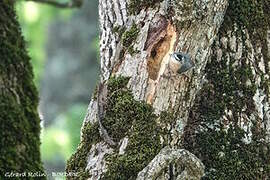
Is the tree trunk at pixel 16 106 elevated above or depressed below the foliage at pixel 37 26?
below

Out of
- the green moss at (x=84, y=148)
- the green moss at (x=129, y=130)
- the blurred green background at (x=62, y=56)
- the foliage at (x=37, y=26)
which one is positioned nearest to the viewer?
the green moss at (x=129, y=130)

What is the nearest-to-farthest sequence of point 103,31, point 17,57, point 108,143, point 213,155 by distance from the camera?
point 17,57
point 108,143
point 213,155
point 103,31

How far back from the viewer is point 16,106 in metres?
2.55

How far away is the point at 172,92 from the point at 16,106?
0.60 meters

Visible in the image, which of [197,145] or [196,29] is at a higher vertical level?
[196,29]

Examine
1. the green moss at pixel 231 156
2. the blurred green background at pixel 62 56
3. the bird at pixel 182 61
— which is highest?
the blurred green background at pixel 62 56

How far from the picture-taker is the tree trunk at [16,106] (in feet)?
8.23

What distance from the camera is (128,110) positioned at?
2.86 meters

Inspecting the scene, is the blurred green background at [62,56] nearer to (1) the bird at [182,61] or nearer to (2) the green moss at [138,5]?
(2) the green moss at [138,5]

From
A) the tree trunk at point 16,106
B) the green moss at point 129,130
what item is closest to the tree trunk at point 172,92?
the green moss at point 129,130

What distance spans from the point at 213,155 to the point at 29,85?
805 millimetres

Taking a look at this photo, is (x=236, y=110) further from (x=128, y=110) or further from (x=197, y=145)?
(x=128, y=110)

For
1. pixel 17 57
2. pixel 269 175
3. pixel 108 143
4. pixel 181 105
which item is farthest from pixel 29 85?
pixel 269 175

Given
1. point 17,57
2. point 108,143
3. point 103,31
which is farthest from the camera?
point 103,31
